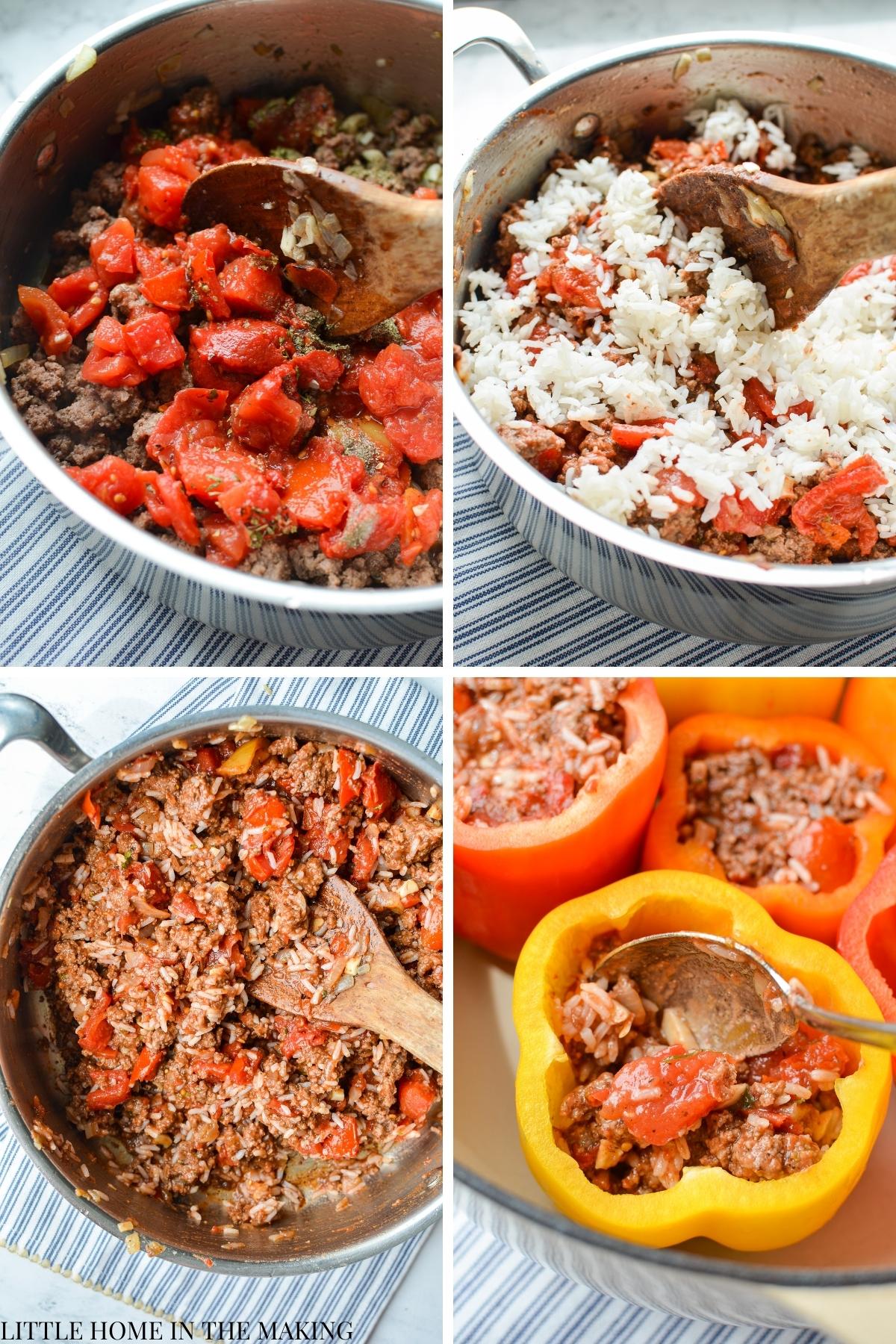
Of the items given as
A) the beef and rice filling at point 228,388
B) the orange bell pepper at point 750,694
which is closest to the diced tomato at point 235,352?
the beef and rice filling at point 228,388

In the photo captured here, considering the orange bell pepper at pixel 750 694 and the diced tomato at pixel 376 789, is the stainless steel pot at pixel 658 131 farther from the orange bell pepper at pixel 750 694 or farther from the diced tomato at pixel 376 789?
the diced tomato at pixel 376 789

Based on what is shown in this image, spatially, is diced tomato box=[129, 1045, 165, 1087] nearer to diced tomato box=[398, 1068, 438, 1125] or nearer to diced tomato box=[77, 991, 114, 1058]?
diced tomato box=[77, 991, 114, 1058]

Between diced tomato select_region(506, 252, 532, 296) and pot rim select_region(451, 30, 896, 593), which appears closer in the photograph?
pot rim select_region(451, 30, 896, 593)

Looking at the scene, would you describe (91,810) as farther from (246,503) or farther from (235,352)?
(235,352)

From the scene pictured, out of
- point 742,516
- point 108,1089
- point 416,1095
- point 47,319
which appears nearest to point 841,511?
point 742,516

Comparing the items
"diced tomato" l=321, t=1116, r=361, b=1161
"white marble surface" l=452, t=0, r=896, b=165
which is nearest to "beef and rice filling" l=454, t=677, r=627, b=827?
"diced tomato" l=321, t=1116, r=361, b=1161

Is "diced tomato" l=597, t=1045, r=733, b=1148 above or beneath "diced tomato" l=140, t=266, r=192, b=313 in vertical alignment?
beneath

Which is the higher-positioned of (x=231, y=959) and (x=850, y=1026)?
(x=231, y=959)

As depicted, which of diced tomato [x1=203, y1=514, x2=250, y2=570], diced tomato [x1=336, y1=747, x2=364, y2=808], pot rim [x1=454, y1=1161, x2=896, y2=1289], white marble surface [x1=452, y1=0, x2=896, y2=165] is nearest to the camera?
pot rim [x1=454, y1=1161, x2=896, y2=1289]
